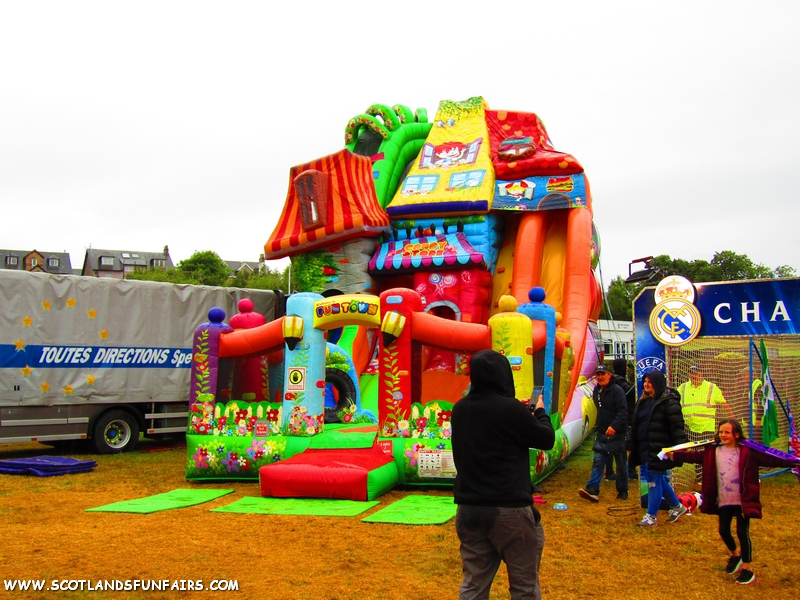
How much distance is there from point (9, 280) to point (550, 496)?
26.8ft

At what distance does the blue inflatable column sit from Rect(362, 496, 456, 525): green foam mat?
5.58 feet

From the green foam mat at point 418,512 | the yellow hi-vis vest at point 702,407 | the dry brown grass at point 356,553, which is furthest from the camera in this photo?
the yellow hi-vis vest at point 702,407

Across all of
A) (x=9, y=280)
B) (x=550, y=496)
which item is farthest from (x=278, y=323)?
(x=9, y=280)

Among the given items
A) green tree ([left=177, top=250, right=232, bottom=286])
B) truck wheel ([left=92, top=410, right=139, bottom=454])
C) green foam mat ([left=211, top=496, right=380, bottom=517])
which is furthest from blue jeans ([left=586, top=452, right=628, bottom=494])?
green tree ([left=177, top=250, right=232, bottom=286])

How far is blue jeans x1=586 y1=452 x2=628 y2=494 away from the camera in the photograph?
25.2ft

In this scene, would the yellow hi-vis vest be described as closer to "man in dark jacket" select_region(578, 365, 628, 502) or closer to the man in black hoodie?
"man in dark jacket" select_region(578, 365, 628, 502)

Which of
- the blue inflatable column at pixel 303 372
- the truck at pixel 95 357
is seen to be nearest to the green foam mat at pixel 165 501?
the blue inflatable column at pixel 303 372

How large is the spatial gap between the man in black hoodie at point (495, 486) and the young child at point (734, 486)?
7.32ft

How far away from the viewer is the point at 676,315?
8.49 meters

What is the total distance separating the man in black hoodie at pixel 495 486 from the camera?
10.6 ft

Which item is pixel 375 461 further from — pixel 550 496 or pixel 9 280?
pixel 9 280

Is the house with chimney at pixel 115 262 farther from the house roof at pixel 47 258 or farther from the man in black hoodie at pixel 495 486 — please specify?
the man in black hoodie at pixel 495 486

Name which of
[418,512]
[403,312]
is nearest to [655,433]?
[418,512]

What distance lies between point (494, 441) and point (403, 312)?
5.33 m
